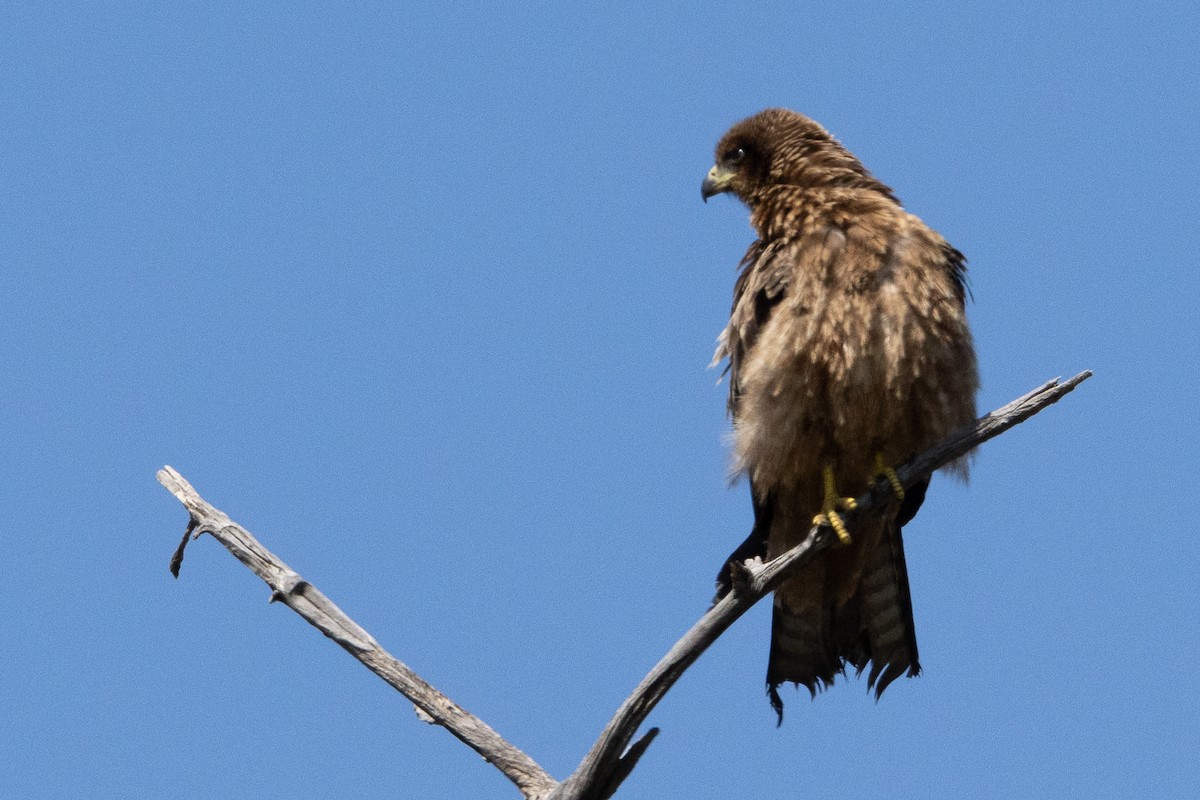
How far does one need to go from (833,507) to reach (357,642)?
61.8 inches

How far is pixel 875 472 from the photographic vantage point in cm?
490

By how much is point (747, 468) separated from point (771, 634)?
2.33 ft

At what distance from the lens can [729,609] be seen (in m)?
4.33

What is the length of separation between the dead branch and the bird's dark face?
1.26m

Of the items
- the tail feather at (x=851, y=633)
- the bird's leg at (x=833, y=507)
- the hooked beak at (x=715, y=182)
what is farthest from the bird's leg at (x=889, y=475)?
the hooked beak at (x=715, y=182)

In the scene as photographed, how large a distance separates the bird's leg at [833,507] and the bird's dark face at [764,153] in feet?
3.67

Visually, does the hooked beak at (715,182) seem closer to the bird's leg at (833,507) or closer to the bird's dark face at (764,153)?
the bird's dark face at (764,153)

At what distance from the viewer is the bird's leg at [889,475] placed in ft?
15.8

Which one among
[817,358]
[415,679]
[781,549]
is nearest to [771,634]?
[781,549]

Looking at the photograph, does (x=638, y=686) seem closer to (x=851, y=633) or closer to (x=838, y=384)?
(x=838, y=384)

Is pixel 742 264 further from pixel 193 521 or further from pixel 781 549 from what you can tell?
pixel 193 521

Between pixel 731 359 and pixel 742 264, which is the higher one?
pixel 742 264

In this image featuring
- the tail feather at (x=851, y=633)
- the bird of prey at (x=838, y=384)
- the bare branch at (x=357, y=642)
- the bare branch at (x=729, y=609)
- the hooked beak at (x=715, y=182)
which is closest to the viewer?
the bare branch at (x=729, y=609)

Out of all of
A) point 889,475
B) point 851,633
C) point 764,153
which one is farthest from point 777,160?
point 851,633
